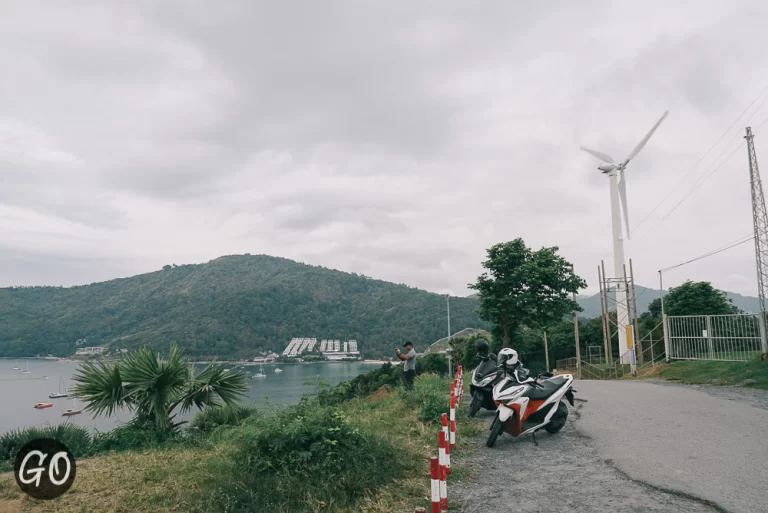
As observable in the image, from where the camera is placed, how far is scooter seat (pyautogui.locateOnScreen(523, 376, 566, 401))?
25.8 ft

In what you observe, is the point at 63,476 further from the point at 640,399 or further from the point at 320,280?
the point at 320,280

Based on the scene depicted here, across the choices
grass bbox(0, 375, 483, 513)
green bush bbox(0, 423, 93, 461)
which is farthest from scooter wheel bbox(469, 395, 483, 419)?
green bush bbox(0, 423, 93, 461)

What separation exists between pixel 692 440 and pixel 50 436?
1023cm

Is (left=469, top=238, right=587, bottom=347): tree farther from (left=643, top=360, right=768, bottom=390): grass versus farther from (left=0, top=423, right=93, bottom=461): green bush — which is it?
(left=0, top=423, right=93, bottom=461): green bush

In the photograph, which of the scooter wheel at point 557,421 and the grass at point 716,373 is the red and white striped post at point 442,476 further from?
the grass at point 716,373

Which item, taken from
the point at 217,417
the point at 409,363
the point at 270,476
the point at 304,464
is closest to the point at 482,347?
the point at 409,363

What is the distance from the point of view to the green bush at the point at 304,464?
5.17 metres

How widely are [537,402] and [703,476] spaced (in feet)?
8.34

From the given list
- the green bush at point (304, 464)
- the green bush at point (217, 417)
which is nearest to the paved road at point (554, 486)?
the green bush at point (304, 464)

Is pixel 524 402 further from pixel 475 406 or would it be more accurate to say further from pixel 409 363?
pixel 409 363

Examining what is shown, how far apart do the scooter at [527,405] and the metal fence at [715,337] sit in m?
12.6

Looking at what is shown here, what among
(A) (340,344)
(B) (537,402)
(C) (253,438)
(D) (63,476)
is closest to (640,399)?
(B) (537,402)

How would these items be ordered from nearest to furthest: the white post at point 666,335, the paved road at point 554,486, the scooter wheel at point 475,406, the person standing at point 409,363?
the paved road at point 554,486 < the scooter wheel at point 475,406 < the person standing at point 409,363 < the white post at point 666,335

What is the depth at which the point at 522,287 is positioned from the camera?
2609 cm
